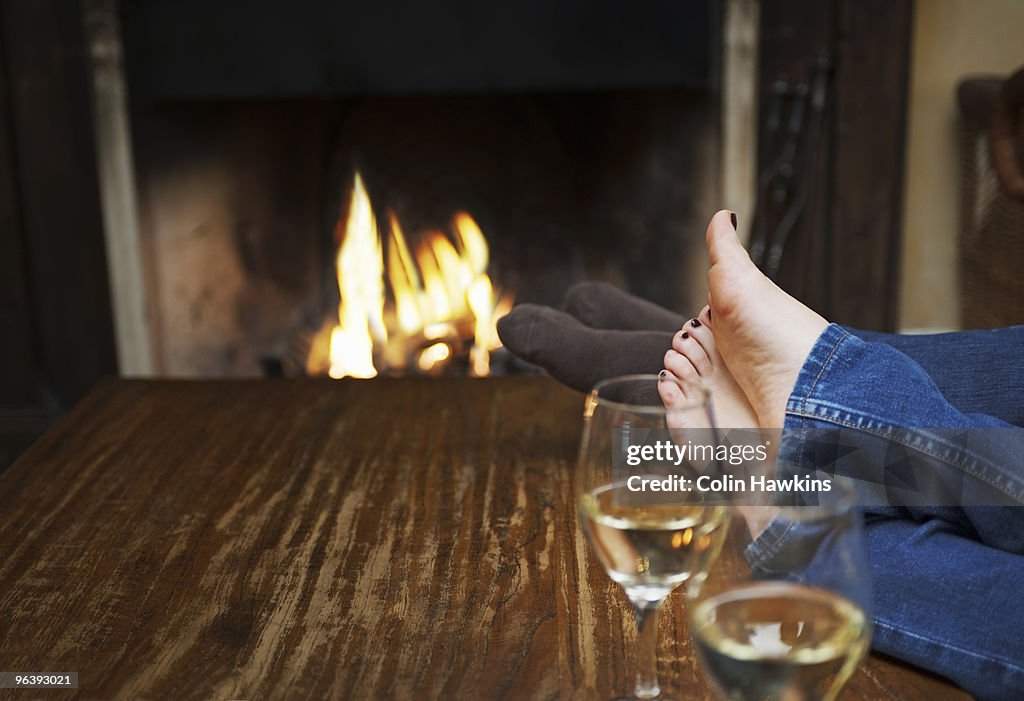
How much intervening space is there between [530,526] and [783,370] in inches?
7.7

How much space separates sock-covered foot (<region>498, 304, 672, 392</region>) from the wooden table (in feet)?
0.18

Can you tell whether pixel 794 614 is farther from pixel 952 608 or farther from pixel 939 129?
pixel 939 129

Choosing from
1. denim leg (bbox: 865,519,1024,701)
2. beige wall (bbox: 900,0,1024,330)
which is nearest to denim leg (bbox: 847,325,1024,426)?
denim leg (bbox: 865,519,1024,701)

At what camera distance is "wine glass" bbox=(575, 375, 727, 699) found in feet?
1.48

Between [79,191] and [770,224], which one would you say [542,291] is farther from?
[79,191]

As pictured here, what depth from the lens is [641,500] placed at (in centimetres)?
47

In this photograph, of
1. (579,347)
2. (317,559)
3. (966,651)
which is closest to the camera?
(966,651)

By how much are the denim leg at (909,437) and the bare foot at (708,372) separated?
0.33ft

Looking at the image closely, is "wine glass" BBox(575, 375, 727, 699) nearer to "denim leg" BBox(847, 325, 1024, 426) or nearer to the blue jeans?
the blue jeans

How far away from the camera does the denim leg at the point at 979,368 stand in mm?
796

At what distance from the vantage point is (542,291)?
2.09 m

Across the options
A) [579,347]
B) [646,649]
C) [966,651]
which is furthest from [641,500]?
[579,347]

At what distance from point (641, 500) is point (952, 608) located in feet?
0.78

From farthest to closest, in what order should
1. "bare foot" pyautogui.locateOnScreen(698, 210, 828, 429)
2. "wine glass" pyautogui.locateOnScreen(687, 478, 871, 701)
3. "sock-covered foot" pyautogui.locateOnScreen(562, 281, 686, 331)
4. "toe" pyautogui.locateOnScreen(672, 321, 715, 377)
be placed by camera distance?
"sock-covered foot" pyautogui.locateOnScreen(562, 281, 686, 331), "toe" pyautogui.locateOnScreen(672, 321, 715, 377), "bare foot" pyautogui.locateOnScreen(698, 210, 828, 429), "wine glass" pyautogui.locateOnScreen(687, 478, 871, 701)
